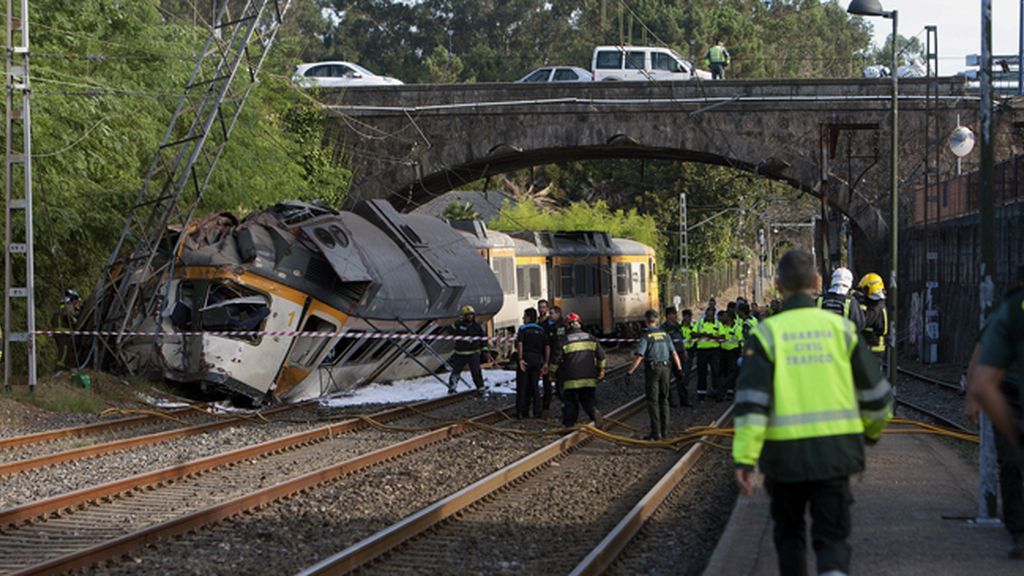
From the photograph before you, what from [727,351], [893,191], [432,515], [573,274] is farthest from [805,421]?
[573,274]

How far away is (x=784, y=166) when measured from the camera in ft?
130

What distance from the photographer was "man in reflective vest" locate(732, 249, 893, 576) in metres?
6.36

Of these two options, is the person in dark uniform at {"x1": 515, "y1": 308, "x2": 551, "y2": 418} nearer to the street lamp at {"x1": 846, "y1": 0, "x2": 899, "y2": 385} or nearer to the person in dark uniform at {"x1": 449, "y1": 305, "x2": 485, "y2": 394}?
the person in dark uniform at {"x1": 449, "y1": 305, "x2": 485, "y2": 394}

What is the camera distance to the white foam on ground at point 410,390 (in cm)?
2373

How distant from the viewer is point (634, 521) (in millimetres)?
11125

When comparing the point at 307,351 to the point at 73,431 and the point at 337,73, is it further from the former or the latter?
the point at 337,73

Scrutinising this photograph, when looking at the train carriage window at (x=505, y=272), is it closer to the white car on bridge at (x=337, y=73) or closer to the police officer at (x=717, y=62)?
the police officer at (x=717, y=62)

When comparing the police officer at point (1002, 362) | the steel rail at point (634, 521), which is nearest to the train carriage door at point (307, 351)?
the steel rail at point (634, 521)

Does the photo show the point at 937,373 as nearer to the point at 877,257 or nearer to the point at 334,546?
the point at 877,257

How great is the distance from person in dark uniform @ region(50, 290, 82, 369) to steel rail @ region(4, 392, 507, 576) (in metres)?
8.78

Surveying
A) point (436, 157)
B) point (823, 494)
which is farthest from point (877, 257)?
point (823, 494)

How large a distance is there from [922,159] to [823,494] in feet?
116

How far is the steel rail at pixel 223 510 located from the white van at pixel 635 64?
28798mm

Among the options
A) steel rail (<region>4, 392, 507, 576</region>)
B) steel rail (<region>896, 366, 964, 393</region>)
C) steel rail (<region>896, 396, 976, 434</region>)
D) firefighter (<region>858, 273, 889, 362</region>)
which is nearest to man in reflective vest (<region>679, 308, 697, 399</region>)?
steel rail (<region>896, 396, 976, 434</region>)
